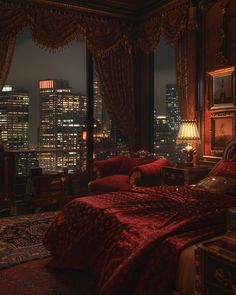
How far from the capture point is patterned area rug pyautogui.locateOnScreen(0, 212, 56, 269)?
3061 millimetres

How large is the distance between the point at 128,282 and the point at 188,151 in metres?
2.91

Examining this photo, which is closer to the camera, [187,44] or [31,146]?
[187,44]

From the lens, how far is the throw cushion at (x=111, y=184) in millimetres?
4332

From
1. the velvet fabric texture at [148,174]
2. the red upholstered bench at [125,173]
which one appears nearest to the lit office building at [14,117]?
the red upholstered bench at [125,173]

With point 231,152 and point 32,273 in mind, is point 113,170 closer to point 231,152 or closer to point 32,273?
point 231,152

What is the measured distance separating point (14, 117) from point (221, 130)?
3.39 metres

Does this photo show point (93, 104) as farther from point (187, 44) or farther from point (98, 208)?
point (98, 208)

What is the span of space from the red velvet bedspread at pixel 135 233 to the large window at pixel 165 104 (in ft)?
9.01

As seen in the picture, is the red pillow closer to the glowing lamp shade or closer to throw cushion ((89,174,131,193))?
the glowing lamp shade

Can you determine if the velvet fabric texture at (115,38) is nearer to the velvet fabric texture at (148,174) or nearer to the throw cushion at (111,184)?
the velvet fabric texture at (148,174)

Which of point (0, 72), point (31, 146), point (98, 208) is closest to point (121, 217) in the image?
point (98, 208)

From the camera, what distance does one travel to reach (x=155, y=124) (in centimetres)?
604

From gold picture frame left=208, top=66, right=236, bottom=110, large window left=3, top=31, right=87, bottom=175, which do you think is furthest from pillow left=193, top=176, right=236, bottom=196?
large window left=3, top=31, right=87, bottom=175

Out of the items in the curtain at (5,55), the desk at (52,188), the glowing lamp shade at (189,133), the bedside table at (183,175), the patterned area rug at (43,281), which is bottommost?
the patterned area rug at (43,281)
